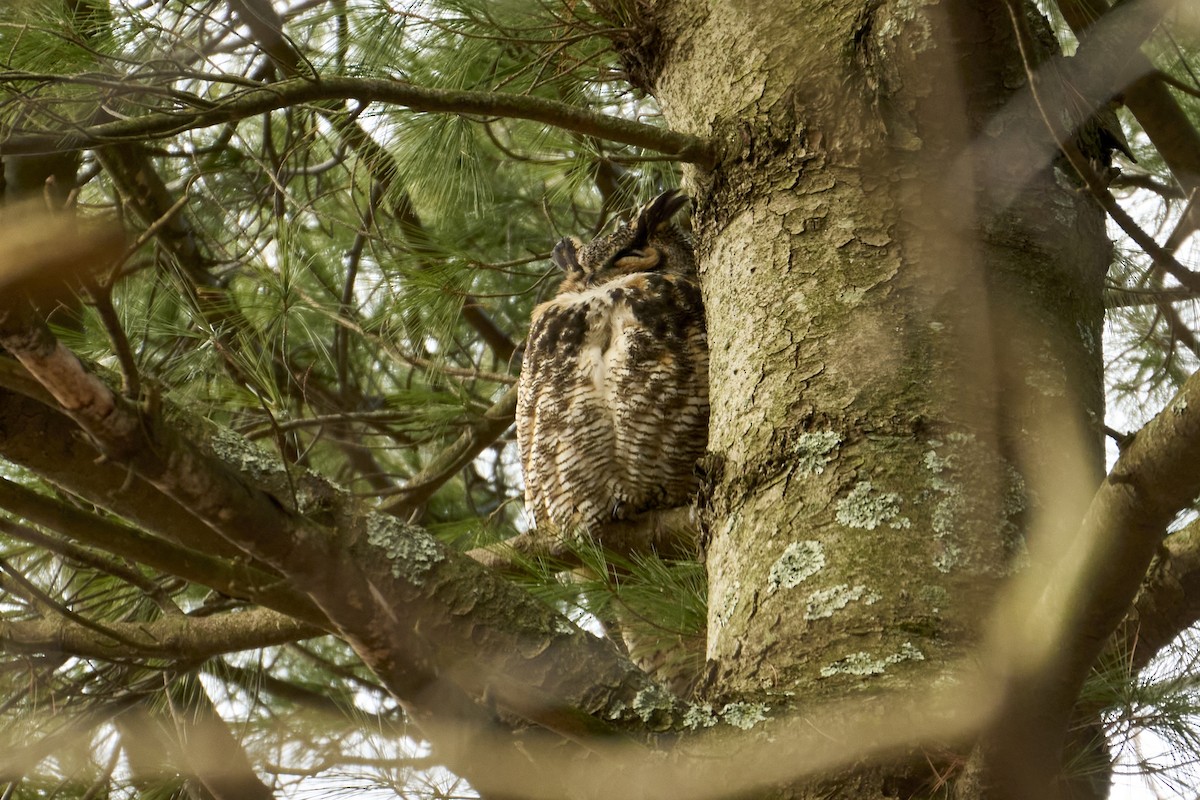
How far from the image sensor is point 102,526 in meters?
1.21

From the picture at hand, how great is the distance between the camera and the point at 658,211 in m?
3.02

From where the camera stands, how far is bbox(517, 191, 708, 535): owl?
2.67 metres

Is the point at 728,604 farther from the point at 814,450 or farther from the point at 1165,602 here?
the point at 1165,602

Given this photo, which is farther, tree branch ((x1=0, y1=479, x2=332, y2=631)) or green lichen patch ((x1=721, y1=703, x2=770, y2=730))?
green lichen patch ((x1=721, y1=703, x2=770, y2=730))

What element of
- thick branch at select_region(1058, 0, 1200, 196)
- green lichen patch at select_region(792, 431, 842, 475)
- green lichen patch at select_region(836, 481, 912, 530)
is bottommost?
green lichen patch at select_region(836, 481, 912, 530)

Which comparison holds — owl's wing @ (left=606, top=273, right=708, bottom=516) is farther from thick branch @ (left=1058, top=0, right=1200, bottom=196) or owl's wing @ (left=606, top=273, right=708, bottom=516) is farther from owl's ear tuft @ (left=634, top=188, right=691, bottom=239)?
thick branch @ (left=1058, top=0, right=1200, bottom=196)

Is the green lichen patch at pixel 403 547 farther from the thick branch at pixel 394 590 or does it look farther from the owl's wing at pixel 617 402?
the owl's wing at pixel 617 402

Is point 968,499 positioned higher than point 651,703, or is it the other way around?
point 968,499

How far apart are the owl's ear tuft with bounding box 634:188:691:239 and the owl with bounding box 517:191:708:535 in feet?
0.08

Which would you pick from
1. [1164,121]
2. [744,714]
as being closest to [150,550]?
[744,714]

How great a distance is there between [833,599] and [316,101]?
1004 millimetres

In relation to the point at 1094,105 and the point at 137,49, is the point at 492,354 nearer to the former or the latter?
the point at 137,49

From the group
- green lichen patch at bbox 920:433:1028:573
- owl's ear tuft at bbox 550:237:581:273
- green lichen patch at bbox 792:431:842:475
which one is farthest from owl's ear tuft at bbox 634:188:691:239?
green lichen patch at bbox 920:433:1028:573

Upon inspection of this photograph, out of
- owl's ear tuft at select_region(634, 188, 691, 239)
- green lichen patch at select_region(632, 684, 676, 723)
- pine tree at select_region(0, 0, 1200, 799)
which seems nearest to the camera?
pine tree at select_region(0, 0, 1200, 799)
